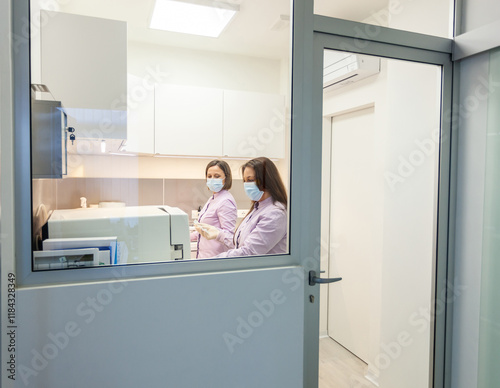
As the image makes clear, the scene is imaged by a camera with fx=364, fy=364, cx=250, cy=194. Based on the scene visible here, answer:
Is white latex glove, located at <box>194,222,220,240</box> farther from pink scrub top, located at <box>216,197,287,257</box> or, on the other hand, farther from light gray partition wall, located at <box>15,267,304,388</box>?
light gray partition wall, located at <box>15,267,304,388</box>

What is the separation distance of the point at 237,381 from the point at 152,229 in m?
0.67

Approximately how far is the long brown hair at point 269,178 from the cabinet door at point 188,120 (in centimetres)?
17

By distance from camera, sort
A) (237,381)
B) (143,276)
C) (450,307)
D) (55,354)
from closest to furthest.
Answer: (55,354), (143,276), (237,381), (450,307)

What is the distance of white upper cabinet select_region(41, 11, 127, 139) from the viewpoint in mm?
1188

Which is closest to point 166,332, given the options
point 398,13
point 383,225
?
point 383,225

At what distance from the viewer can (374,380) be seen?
6.07ft

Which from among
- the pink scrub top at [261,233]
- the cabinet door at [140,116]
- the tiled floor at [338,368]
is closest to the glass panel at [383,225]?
the tiled floor at [338,368]

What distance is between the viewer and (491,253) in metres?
1.64

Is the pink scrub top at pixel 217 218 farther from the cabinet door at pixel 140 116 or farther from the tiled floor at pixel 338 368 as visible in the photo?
Answer: the tiled floor at pixel 338 368

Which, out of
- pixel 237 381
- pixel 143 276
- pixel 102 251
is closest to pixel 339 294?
pixel 237 381

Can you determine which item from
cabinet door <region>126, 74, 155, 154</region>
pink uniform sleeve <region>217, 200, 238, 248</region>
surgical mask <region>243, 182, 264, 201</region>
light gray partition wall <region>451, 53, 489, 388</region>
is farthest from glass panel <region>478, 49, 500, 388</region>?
cabinet door <region>126, 74, 155, 154</region>

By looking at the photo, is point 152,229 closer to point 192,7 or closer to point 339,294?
point 192,7

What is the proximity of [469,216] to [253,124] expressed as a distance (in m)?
1.12

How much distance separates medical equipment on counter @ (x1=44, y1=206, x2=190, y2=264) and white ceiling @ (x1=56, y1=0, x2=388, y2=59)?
2.00 ft
